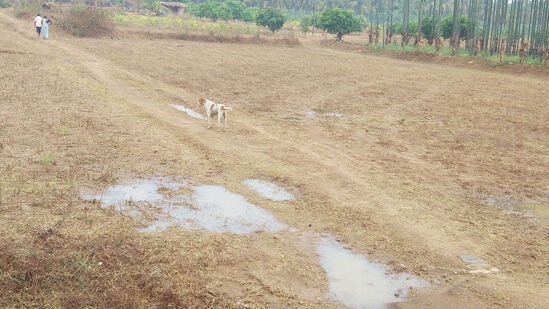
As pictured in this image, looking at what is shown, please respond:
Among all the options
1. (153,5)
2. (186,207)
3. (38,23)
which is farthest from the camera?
(153,5)

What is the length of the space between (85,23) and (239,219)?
33.8m

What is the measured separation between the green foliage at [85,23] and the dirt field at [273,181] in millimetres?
19854

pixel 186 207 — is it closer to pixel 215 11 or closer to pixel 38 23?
pixel 38 23

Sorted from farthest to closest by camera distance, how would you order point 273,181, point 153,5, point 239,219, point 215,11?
point 153,5, point 215,11, point 273,181, point 239,219

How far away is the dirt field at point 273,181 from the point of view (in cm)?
491

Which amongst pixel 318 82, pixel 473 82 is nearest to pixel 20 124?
pixel 318 82

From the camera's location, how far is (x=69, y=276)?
473 centimetres

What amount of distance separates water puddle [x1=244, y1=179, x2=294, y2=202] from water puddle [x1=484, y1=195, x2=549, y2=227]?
9.51ft

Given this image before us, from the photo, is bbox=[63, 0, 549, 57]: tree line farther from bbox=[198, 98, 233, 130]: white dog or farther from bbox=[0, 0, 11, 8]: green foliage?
bbox=[198, 98, 233, 130]: white dog

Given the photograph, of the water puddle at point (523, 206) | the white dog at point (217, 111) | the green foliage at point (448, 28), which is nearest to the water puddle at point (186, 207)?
the water puddle at point (523, 206)

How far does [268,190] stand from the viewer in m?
7.68

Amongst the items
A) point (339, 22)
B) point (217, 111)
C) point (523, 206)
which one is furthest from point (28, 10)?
point (523, 206)

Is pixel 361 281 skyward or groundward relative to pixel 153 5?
groundward

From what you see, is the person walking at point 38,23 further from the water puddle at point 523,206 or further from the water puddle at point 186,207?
the water puddle at point 523,206
